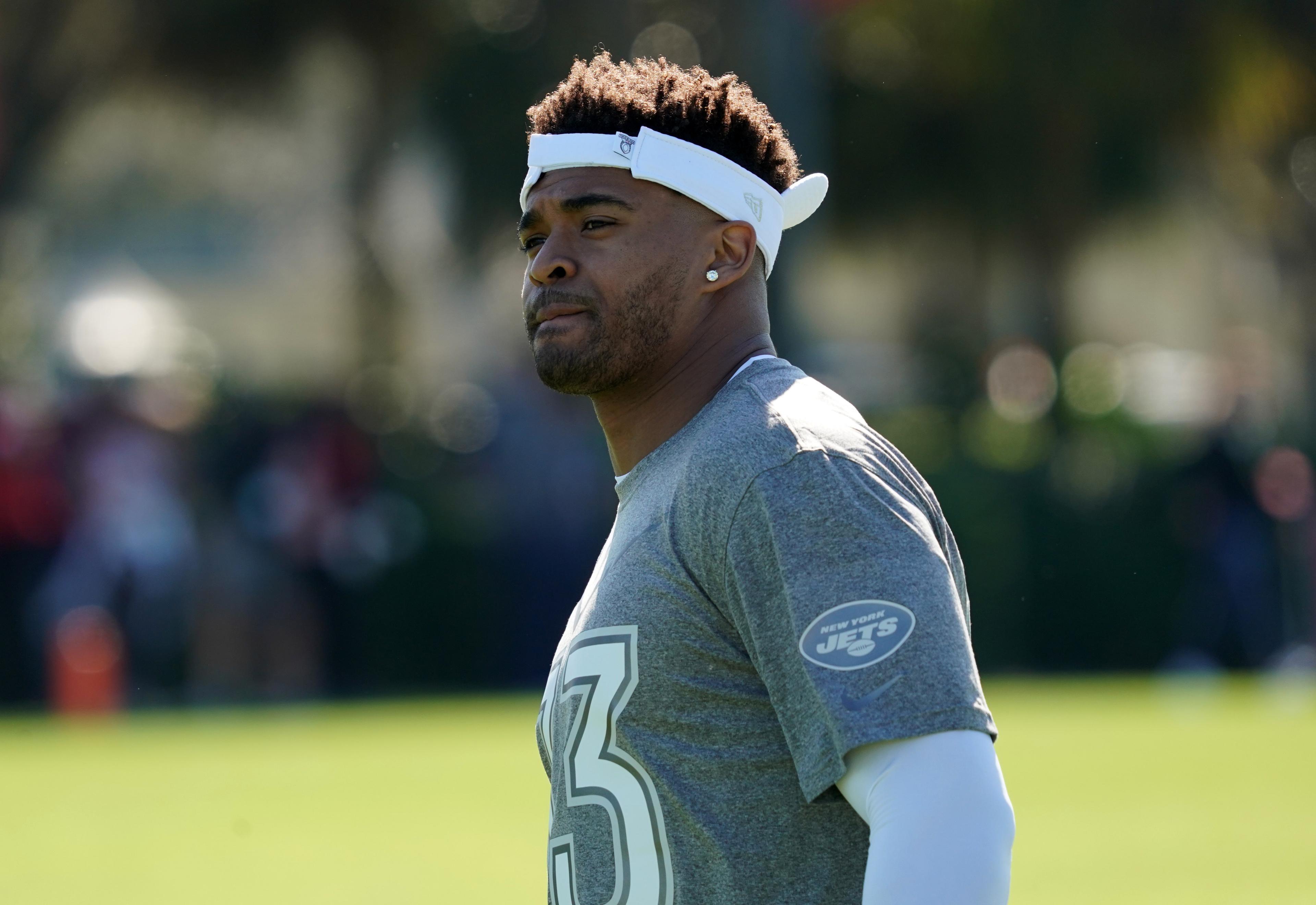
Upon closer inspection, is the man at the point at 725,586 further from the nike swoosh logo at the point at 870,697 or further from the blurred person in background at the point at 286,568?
the blurred person in background at the point at 286,568

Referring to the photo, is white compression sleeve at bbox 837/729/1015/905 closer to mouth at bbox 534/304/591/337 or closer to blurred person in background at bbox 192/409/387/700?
mouth at bbox 534/304/591/337

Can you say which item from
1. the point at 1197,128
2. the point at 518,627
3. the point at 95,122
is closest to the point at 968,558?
the point at 518,627

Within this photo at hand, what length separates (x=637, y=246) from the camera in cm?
319

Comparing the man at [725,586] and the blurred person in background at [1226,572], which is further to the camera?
the blurred person in background at [1226,572]

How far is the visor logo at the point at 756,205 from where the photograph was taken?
3229 mm

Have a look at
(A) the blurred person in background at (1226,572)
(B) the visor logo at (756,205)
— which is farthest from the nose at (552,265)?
(A) the blurred person in background at (1226,572)

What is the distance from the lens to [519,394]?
18.6 meters

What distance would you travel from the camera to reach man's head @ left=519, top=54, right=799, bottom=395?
317cm

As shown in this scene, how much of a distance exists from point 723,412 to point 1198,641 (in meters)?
15.0

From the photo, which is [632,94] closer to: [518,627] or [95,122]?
[518,627]

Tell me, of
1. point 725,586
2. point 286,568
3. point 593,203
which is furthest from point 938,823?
point 286,568

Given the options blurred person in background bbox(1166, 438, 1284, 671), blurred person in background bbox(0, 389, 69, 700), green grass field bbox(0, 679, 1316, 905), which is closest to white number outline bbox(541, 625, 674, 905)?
green grass field bbox(0, 679, 1316, 905)

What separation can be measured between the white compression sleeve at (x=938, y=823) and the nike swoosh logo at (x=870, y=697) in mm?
55

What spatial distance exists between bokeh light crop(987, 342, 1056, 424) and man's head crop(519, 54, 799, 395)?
18.2m
